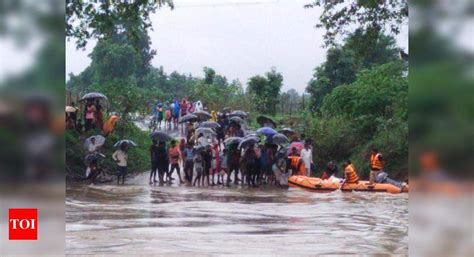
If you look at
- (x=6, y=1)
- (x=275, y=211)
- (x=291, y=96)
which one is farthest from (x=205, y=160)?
(x=6, y=1)

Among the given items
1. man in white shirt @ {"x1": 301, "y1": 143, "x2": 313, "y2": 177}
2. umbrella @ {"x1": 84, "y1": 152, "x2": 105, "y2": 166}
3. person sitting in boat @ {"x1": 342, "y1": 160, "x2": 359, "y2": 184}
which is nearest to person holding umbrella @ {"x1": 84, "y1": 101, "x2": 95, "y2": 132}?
umbrella @ {"x1": 84, "y1": 152, "x2": 105, "y2": 166}

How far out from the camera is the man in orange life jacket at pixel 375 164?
1284cm

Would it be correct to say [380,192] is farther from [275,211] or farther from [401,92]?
[275,211]

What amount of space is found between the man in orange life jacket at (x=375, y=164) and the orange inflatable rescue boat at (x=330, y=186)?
0.18 metres

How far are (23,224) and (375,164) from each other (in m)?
9.26

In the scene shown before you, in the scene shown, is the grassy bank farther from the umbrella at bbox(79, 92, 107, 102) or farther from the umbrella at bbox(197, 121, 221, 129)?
the umbrella at bbox(197, 121, 221, 129)

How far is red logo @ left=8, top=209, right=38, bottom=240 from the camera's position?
438cm

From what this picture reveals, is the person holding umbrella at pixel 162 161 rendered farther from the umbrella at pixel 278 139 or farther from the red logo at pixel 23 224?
the red logo at pixel 23 224

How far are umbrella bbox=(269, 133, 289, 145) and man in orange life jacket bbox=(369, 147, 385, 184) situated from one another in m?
1.70

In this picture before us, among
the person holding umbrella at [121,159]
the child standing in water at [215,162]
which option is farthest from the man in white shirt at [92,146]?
the child standing in water at [215,162]

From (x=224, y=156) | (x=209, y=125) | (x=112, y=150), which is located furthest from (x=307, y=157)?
(x=112, y=150)

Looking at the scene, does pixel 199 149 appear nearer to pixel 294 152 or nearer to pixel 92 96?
pixel 294 152

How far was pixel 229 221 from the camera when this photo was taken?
30.8ft

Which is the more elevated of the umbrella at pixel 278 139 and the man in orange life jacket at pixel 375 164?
the umbrella at pixel 278 139
